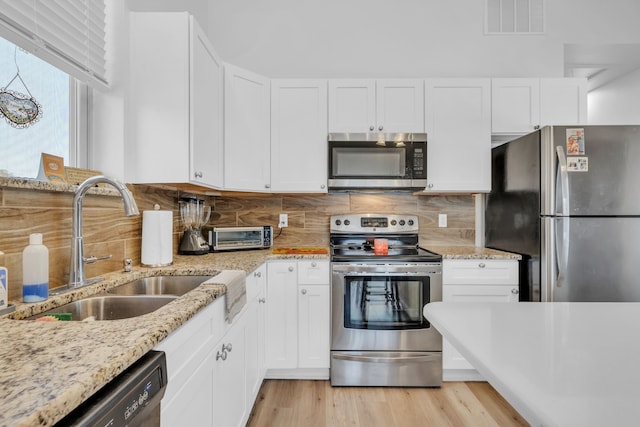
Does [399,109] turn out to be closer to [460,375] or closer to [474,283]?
[474,283]

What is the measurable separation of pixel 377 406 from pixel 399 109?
202 centimetres

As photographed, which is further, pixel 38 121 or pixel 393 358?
pixel 393 358

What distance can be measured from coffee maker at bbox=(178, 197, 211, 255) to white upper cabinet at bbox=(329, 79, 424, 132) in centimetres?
113

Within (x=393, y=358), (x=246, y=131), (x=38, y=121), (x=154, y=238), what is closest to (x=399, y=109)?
(x=246, y=131)

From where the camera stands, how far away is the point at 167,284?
1.61 metres

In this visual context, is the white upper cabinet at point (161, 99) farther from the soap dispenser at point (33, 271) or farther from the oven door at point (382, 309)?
the oven door at point (382, 309)

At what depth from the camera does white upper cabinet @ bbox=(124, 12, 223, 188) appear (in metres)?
1.72

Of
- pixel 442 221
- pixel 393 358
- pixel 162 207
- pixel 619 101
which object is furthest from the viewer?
pixel 619 101

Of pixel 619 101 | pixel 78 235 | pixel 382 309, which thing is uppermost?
pixel 619 101

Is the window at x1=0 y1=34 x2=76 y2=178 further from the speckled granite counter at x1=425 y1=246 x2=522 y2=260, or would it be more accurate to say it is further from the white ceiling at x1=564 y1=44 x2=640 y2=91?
the white ceiling at x1=564 y1=44 x2=640 y2=91

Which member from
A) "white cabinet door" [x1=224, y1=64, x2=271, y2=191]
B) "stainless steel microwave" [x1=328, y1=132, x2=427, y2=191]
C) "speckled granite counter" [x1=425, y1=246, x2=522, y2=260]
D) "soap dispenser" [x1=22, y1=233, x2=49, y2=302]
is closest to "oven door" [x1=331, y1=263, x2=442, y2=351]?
"speckled granite counter" [x1=425, y1=246, x2=522, y2=260]

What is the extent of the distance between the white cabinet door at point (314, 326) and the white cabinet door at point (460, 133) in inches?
44.6

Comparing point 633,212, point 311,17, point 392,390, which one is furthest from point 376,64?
point 392,390

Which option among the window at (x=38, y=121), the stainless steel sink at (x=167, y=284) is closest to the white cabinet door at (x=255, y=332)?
the stainless steel sink at (x=167, y=284)
